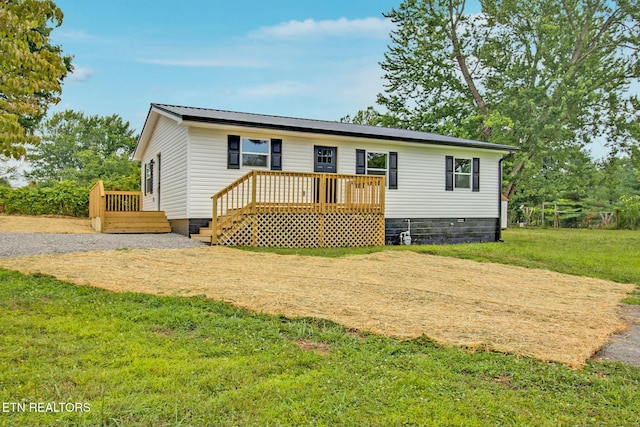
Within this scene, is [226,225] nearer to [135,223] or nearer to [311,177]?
[311,177]

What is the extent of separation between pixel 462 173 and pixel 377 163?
3.62 metres

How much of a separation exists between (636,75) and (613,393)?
28.0 metres

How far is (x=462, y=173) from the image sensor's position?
52.0 feet

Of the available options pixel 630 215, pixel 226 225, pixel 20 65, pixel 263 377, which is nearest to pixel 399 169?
pixel 226 225

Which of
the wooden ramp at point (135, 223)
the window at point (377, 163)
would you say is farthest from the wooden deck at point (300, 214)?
the wooden ramp at point (135, 223)

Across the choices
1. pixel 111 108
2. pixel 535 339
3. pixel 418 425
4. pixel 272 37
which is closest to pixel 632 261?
pixel 535 339

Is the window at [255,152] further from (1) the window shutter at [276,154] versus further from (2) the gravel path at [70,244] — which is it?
(2) the gravel path at [70,244]

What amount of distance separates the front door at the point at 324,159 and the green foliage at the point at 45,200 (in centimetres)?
1185

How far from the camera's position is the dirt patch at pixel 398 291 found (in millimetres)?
3975

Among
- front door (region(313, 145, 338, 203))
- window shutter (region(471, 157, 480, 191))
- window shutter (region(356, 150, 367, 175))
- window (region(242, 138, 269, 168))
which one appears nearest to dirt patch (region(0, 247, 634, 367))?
window (region(242, 138, 269, 168))

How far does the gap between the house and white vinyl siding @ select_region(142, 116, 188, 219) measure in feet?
0.10

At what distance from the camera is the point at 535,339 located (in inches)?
150

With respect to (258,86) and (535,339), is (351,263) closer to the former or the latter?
(535,339)

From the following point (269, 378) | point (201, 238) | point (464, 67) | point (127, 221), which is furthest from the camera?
point (464, 67)
